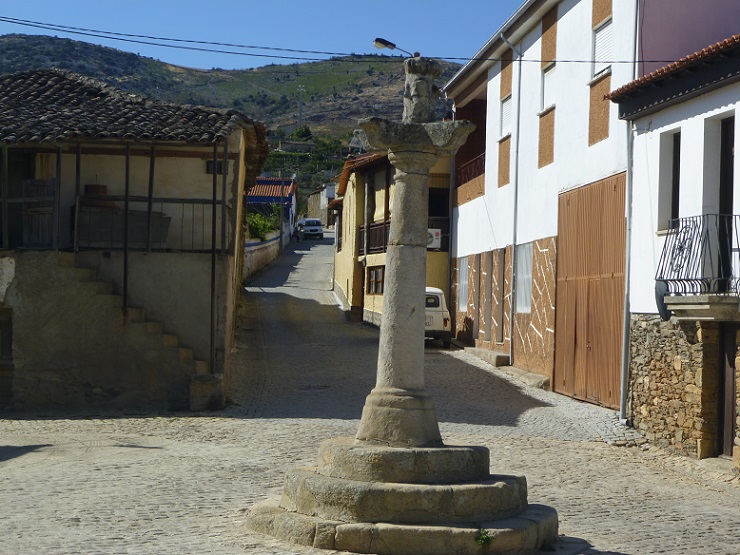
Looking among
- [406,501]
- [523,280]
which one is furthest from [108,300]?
[406,501]

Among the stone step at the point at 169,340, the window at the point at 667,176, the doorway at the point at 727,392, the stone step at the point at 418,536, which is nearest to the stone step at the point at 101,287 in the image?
the stone step at the point at 169,340

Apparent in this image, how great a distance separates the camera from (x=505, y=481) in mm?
8203

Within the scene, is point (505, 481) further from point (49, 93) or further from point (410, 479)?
point (49, 93)

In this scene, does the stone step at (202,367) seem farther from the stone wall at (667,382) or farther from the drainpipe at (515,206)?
the drainpipe at (515,206)

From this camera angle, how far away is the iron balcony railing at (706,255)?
1234 centimetres

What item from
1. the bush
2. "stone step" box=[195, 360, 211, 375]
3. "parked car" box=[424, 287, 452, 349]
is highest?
the bush

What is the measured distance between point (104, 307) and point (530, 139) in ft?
30.8

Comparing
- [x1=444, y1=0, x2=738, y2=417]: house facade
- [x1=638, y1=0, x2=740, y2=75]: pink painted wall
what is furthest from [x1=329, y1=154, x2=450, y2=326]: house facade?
[x1=638, y1=0, x2=740, y2=75]: pink painted wall

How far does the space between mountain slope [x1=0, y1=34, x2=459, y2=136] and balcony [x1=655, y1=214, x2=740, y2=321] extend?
9179 cm

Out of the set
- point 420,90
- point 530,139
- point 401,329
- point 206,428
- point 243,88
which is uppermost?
point 243,88

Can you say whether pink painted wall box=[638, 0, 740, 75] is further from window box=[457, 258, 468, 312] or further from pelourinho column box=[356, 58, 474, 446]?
window box=[457, 258, 468, 312]

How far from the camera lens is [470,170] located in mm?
26953

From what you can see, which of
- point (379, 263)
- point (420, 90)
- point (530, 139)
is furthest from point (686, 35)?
point (379, 263)

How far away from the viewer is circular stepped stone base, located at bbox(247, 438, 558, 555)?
754 centimetres
